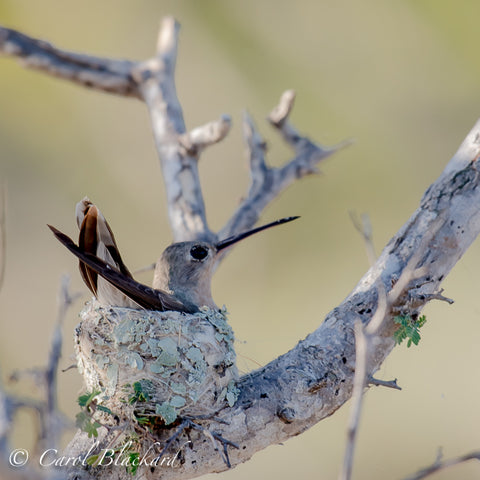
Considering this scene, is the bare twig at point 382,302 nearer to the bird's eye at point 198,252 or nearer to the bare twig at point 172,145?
the bird's eye at point 198,252

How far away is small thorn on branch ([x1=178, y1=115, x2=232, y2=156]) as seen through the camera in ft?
15.1

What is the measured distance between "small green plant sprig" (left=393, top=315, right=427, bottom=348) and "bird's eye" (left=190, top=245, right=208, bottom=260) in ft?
5.24

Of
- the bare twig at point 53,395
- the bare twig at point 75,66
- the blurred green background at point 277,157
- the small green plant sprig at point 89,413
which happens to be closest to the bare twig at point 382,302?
the bare twig at point 53,395

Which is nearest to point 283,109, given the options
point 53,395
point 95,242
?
point 95,242

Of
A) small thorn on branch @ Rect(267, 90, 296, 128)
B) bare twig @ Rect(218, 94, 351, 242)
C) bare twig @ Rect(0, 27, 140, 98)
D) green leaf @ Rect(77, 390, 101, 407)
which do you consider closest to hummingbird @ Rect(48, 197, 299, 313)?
bare twig @ Rect(218, 94, 351, 242)

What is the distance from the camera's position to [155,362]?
343 cm

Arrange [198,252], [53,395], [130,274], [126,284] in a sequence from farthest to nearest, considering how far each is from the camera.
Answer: [198,252] < [130,274] < [126,284] < [53,395]

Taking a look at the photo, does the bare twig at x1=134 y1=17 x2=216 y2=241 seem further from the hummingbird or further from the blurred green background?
the blurred green background

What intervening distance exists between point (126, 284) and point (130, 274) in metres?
0.60

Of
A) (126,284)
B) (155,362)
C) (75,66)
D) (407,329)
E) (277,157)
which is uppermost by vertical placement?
(277,157)

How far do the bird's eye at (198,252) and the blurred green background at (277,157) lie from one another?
3868 millimetres

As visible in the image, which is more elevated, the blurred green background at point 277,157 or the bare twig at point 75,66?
the blurred green background at point 277,157

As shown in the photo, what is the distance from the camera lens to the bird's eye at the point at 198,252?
4.52 metres

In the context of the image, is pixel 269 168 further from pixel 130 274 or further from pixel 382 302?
pixel 382 302
